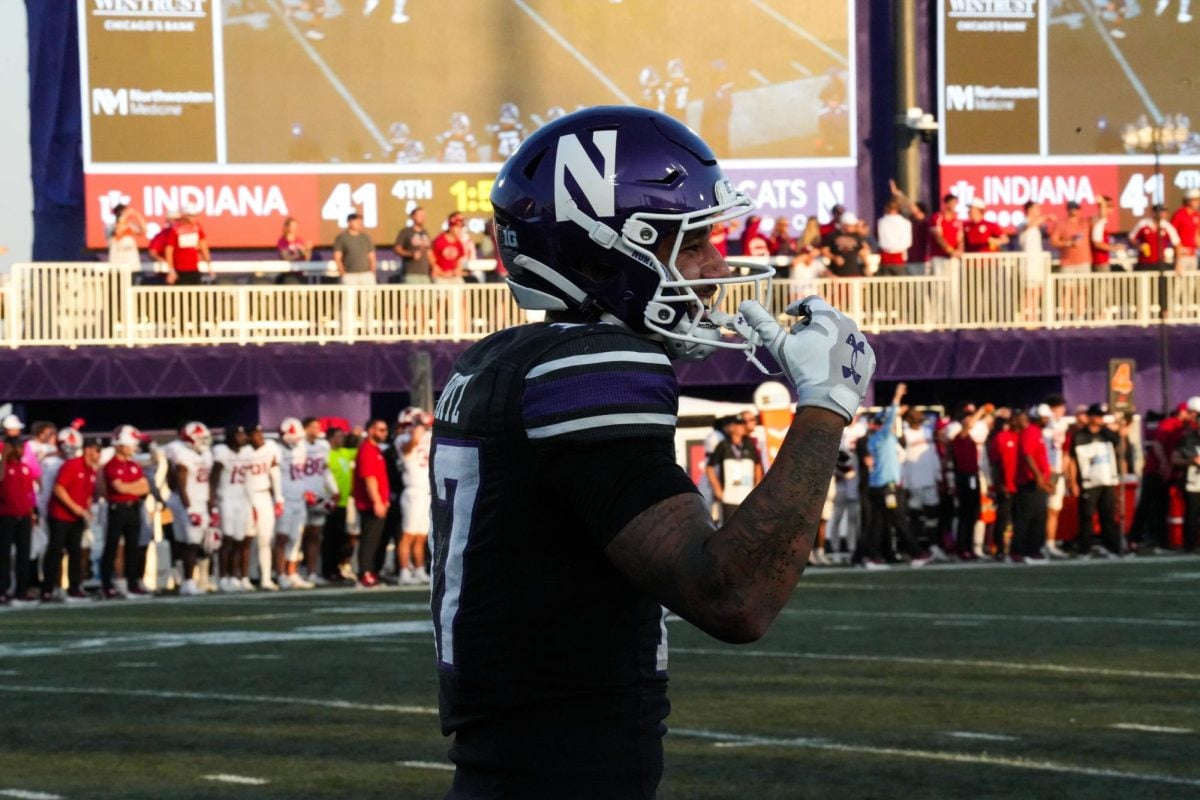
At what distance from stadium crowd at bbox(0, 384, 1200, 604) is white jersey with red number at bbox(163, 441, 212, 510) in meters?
0.02

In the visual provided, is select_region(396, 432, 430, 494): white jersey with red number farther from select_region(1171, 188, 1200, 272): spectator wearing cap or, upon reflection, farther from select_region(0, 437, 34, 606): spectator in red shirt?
select_region(1171, 188, 1200, 272): spectator wearing cap

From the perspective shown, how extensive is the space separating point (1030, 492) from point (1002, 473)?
314 millimetres

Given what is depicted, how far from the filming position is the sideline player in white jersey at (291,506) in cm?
1950

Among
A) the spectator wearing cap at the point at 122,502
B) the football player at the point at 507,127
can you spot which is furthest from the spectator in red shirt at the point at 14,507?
the football player at the point at 507,127

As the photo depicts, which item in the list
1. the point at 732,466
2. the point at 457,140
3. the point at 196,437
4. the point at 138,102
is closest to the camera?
the point at 196,437

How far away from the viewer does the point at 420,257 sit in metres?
25.9

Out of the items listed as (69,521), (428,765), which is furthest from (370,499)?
(428,765)

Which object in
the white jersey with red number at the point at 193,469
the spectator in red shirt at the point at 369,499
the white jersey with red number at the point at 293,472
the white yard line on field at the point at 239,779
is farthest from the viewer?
the white jersey with red number at the point at 293,472

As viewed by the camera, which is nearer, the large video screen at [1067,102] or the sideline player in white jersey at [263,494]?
the sideline player in white jersey at [263,494]

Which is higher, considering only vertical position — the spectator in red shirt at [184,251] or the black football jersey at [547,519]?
the spectator in red shirt at [184,251]

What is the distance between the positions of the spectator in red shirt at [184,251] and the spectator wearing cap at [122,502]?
6.46m

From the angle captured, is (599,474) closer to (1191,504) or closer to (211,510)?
(211,510)

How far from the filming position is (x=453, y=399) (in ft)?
10.2

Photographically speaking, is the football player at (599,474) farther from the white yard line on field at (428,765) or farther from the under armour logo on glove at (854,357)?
the white yard line on field at (428,765)
